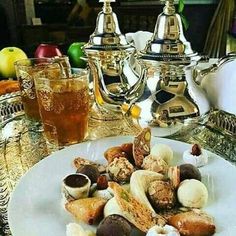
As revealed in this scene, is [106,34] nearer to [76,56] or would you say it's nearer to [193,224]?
[76,56]

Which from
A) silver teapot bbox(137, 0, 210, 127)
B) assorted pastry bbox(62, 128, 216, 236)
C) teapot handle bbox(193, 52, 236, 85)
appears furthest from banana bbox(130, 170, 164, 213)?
teapot handle bbox(193, 52, 236, 85)

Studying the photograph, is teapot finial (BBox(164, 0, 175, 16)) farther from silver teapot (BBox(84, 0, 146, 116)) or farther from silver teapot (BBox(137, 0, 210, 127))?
silver teapot (BBox(84, 0, 146, 116))

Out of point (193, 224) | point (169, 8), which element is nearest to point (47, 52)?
point (169, 8)

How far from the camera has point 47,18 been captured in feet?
7.55

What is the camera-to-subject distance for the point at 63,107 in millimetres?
575

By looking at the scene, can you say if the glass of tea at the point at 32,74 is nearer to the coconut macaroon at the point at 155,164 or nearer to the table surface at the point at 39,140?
the table surface at the point at 39,140

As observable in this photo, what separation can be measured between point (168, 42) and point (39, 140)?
0.27m

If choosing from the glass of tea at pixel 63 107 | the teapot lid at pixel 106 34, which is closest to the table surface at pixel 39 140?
the glass of tea at pixel 63 107

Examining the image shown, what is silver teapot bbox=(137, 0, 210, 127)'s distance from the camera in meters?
0.53

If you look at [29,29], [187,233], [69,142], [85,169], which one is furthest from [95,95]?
[29,29]

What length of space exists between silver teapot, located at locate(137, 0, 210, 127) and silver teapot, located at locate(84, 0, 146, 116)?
9 centimetres

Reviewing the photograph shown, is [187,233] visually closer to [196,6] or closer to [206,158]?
[206,158]

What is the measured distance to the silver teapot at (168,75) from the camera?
53 centimetres

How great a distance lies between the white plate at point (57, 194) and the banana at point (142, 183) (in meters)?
0.07
